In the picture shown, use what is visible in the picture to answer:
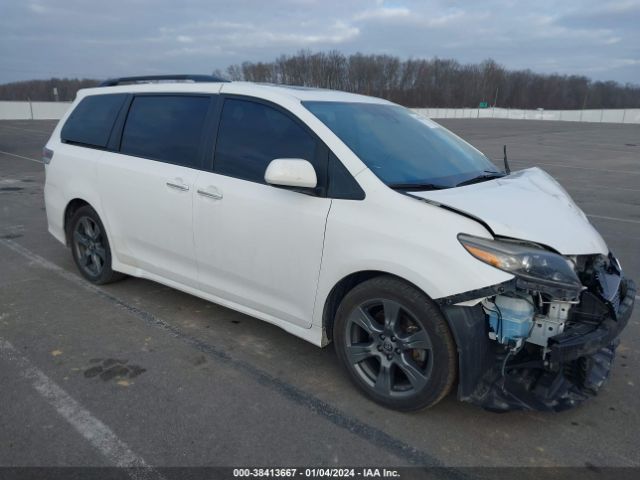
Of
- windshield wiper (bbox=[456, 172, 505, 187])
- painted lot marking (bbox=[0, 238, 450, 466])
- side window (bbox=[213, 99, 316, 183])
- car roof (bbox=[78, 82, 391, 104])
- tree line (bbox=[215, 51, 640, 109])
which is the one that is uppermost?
tree line (bbox=[215, 51, 640, 109])

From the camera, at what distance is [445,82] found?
103 meters

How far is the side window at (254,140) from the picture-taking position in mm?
3326

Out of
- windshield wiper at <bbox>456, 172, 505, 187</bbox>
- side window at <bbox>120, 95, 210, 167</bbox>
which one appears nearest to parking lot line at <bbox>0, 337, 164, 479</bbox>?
side window at <bbox>120, 95, 210, 167</bbox>

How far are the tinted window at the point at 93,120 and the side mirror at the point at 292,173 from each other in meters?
2.33

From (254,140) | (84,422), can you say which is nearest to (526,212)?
(254,140)

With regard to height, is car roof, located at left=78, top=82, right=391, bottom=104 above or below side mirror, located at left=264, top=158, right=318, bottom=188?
above

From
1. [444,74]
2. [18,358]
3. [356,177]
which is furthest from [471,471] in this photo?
[444,74]

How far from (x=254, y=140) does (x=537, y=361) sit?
88.1 inches

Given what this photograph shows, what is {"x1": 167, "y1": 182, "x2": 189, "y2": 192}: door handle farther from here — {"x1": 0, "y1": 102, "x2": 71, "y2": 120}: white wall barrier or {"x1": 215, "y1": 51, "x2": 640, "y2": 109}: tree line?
{"x1": 215, "y1": 51, "x2": 640, "y2": 109}: tree line

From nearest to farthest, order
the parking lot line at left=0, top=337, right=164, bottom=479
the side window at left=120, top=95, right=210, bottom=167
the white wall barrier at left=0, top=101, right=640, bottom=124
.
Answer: the parking lot line at left=0, top=337, right=164, bottom=479 → the side window at left=120, top=95, right=210, bottom=167 → the white wall barrier at left=0, top=101, right=640, bottom=124

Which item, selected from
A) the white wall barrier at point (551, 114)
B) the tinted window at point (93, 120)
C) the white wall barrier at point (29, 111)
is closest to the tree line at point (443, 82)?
the white wall barrier at point (551, 114)

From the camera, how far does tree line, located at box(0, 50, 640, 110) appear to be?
92.4 m

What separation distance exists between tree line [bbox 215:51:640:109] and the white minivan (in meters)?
85.7

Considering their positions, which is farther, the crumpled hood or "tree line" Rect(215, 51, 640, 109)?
"tree line" Rect(215, 51, 640, 109)
